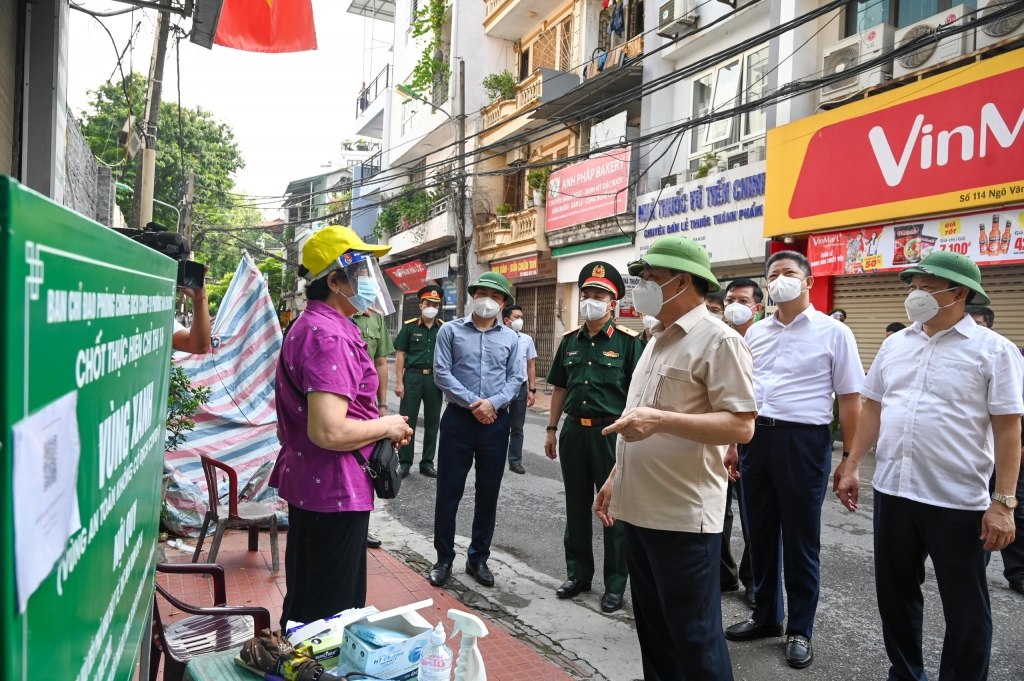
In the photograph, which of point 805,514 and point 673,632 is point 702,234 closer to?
point 805,514

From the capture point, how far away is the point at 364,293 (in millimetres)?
3027

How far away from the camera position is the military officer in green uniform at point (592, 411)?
467 centimetres

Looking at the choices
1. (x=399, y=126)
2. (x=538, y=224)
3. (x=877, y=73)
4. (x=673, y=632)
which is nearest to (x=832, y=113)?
(x=877, y=73)

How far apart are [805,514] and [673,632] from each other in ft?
4.70

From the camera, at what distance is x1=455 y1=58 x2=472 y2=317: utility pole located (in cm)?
2008

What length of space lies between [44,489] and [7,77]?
18.6 ft

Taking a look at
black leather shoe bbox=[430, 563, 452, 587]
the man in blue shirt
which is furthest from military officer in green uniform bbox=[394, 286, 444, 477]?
black leather shoe bbox=[430, 563, 452, 587]

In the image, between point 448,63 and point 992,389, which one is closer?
point 992,389

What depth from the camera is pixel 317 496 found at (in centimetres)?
278

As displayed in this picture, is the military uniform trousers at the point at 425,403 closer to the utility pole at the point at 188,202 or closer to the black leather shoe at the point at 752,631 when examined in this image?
the black leather shoe at the point at 752,631

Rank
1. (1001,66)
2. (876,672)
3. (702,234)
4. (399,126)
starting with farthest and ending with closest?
(399,126), (702,234), (1001,66), (876,672)

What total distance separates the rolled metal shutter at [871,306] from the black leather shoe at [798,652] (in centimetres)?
868

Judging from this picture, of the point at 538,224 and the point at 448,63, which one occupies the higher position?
the point at 448,63

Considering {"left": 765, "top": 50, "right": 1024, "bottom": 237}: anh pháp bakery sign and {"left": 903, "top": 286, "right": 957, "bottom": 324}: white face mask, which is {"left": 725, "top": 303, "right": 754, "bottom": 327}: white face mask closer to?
{"left": 903, "top": 286, "right": 957, "bottom": 324}: white face mask
